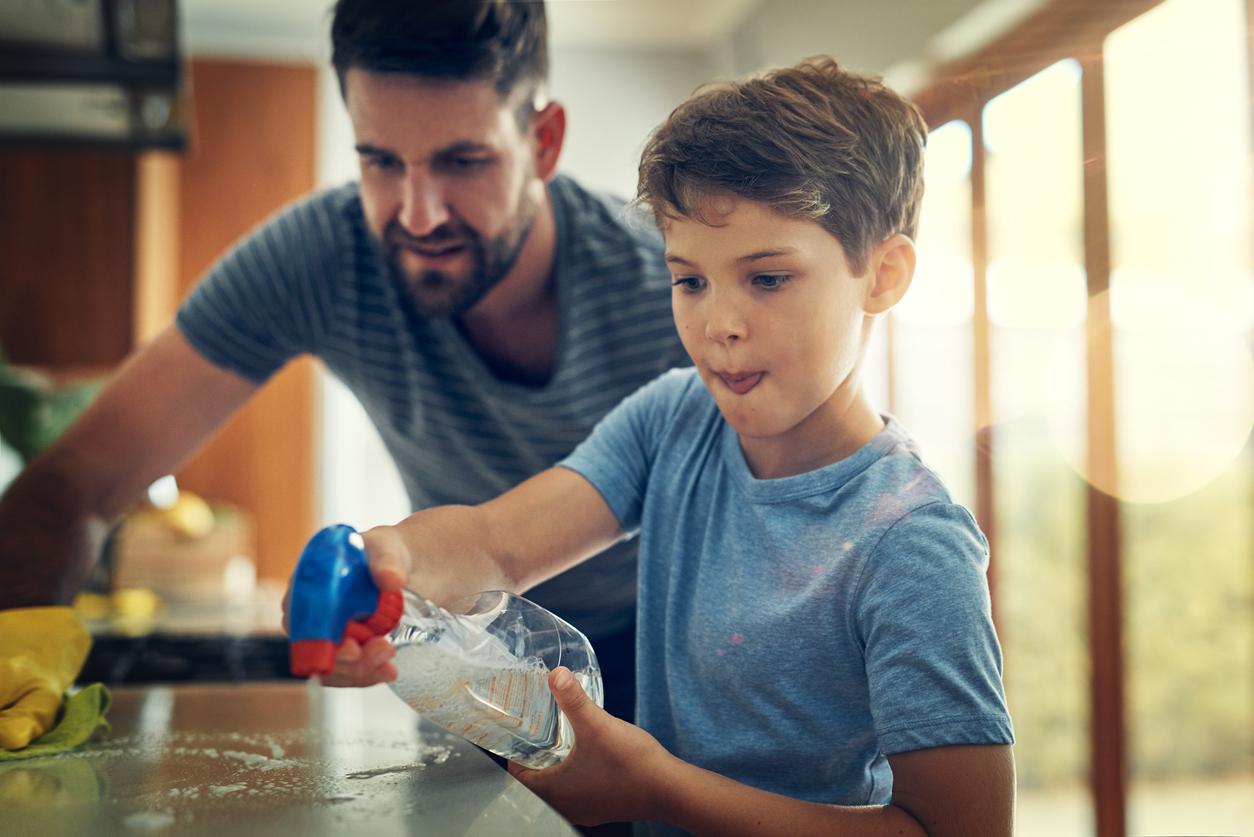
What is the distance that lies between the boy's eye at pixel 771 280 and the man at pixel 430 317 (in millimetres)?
216

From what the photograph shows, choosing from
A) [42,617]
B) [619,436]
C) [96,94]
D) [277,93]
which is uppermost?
[277,93]

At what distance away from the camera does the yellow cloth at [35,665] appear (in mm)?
604

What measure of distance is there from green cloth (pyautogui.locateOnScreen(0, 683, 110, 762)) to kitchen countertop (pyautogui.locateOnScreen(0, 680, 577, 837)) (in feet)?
0.03

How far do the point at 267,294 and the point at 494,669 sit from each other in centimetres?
56

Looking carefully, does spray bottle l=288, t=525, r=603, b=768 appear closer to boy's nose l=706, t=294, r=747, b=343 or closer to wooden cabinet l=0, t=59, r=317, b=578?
boy's nose l=706, t=294, r=747, b=343

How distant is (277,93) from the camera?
3.16 meters

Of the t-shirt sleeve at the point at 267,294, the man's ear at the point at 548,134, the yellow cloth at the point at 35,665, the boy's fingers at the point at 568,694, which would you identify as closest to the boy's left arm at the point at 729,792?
the boy's fingers at the point at 568,694

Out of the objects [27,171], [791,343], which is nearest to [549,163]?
[791,343]

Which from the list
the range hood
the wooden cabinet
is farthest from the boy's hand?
the wooden cabinet

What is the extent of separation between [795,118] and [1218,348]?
0.89 metres

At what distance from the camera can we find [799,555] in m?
0.53

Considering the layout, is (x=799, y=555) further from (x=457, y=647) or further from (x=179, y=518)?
(x=179, y=518)

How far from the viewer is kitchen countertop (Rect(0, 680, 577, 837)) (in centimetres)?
46

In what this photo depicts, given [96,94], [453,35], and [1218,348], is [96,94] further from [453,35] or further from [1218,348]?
[1218,348]
